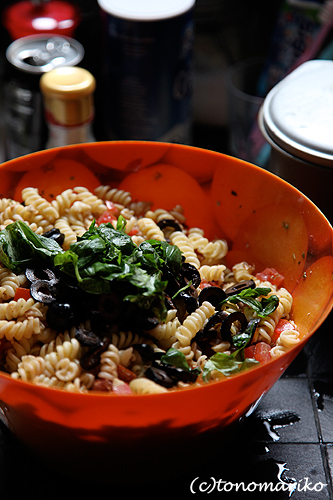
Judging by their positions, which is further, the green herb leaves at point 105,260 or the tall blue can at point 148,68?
the tall blue can at point 148,68

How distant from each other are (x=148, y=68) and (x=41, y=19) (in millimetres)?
557

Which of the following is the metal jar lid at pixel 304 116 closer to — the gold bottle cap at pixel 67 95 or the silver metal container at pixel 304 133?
the silver metal container at pixel 304 133

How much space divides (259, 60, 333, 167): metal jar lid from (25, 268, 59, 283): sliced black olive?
790 millimetres

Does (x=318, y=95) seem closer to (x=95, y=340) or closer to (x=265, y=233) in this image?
(x=265, y=233)

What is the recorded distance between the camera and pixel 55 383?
1.14 metres

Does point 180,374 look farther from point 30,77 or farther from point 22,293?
point 30,77

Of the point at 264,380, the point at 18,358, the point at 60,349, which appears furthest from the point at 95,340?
the point at 264,380

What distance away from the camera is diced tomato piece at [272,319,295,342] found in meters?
1.38

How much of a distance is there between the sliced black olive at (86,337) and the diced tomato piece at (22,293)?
19cm

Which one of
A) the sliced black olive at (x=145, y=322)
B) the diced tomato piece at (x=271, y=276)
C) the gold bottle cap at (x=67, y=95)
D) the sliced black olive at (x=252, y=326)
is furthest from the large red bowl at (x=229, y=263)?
the gold bottle cap at (x=67, y=95)

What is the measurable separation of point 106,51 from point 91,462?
5.42 ft

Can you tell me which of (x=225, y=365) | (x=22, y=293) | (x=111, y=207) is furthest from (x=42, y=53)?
(x=225, y=365)

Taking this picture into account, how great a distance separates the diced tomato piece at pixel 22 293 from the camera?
52.2 inches

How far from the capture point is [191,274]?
1437mm
